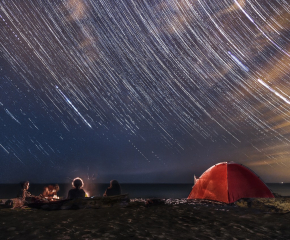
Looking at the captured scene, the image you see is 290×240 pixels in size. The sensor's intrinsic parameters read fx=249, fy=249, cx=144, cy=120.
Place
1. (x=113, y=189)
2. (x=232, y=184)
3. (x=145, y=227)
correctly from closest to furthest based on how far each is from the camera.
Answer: (x=145, y=227) < (x=113, y=189) < (x=232, y=184)

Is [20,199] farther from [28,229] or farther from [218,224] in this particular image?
[218,224]

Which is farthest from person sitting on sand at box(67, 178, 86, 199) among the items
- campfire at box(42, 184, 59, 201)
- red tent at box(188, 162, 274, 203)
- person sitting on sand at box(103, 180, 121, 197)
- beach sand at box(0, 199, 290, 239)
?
Answer: red tent at box(188, 162, 274, 203)

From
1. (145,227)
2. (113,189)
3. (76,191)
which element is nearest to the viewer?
(145,227)

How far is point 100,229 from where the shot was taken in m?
6.06

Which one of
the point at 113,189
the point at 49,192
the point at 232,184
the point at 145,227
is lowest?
the point at 145,227

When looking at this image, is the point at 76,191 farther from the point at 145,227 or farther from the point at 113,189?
the point at 145,227

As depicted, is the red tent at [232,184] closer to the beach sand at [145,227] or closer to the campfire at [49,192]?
the beach sand at [145,227]

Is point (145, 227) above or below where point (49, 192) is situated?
below

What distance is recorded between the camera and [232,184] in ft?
42.3

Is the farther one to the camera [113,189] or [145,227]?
[113,189]

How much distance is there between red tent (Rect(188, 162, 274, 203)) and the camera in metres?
12.8

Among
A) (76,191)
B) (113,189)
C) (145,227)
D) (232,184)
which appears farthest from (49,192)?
(232,184)

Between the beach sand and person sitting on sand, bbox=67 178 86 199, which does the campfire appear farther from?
the beach sand

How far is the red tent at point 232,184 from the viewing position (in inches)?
504
